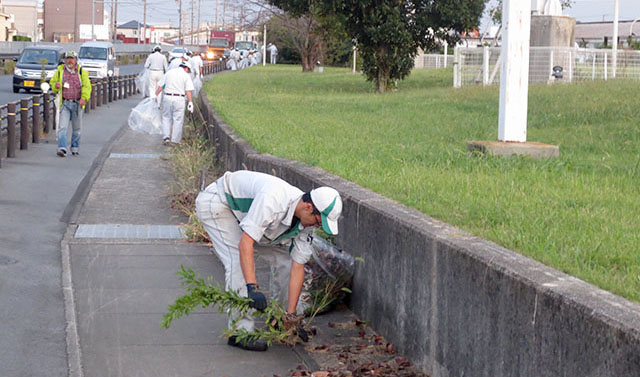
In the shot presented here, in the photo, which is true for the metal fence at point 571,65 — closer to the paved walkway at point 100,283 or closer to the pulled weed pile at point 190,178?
the pulled weed pile at point 190,178

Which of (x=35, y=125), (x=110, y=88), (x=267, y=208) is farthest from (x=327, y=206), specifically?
(x=110, y=88)

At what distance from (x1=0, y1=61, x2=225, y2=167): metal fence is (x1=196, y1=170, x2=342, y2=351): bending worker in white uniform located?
10065mm

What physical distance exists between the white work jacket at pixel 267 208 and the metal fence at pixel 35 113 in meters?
10.2

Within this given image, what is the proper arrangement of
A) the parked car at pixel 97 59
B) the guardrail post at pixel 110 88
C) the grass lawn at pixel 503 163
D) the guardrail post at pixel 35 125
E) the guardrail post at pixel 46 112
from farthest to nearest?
the parked car at pixel 97 59 < the guardrail post at pixel 110 88 < the guardrail post at pixel 46 112 < the guardrail post at pixel 35 125 < the grass lawn at pixel 503 163

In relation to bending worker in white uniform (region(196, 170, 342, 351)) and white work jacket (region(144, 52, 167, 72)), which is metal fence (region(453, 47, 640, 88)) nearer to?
white work jacket (region(144, 52, 167, 72))

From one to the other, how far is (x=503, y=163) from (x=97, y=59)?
3397cm

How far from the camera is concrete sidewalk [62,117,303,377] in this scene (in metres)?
6.26

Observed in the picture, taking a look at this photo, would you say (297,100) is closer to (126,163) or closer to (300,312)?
(126,163)

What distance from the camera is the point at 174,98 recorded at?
17.9 meters

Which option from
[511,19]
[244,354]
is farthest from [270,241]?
[511,19]

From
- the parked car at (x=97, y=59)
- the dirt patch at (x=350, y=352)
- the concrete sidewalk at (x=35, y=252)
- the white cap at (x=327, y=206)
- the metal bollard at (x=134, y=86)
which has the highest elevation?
the parked car at (x=97, y=59)

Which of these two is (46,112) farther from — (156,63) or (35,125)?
(156,63)

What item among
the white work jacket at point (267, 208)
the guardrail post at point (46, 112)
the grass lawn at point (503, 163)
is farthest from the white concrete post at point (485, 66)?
the white work jacket at point (267, 208)

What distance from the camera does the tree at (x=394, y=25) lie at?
2973cm
